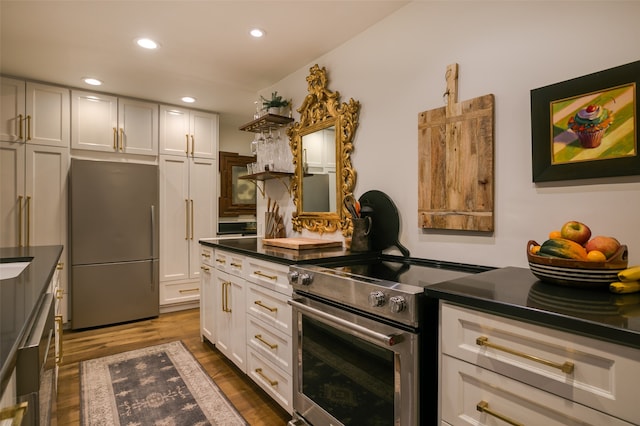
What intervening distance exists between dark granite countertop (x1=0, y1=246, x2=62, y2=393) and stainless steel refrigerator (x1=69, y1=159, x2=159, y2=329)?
1.63 m

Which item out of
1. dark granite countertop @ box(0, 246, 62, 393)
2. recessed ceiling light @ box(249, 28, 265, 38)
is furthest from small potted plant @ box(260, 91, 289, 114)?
A: dark granite countertop @ box(0, 246, 62, 393)

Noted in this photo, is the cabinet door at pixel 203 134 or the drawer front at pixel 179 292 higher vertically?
the cabinet door at pixel 203 134

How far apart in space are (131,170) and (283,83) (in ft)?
6.19

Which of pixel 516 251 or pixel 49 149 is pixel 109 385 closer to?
pixel 49 149

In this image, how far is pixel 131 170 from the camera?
143 inches

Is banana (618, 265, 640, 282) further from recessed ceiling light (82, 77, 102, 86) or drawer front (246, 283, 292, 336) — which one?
recessed ceiling light (82, 77, 102, 86)

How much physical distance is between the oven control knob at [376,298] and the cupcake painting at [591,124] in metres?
0.97

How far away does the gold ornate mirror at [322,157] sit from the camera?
237 cm

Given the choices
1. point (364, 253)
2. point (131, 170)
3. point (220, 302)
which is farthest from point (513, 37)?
point (131, 170)

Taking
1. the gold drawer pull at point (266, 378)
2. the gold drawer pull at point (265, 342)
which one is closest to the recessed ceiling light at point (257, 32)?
the gold drawer pull at point (265, 342)

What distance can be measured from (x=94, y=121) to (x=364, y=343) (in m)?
3.64

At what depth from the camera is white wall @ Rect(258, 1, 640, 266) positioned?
4.17 ft

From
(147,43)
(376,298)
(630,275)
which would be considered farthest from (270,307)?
(147,43)

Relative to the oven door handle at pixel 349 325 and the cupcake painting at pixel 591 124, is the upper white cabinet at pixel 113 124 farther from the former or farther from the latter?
the cupcake painting at pixel 591 124
